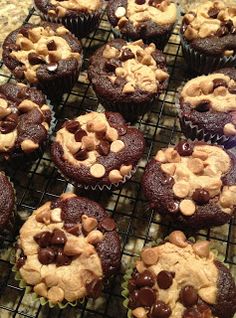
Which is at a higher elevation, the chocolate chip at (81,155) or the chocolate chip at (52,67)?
the chocolate chip at (52,67)

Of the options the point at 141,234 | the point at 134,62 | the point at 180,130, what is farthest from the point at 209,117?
the point at 141,234

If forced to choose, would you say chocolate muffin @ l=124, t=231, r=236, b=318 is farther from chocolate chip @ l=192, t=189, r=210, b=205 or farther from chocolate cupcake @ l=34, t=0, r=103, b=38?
chocolate cupcake @ l=34, t=0, r=103, b=38

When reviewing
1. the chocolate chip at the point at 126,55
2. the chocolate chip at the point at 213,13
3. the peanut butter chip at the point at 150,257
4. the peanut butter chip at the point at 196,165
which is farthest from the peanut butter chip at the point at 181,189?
the chocolate chip at the point at 213,13

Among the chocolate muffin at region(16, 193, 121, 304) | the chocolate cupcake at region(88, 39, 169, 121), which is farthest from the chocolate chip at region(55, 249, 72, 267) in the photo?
the chocolate cupcake at region(88, 39, 169, 121)

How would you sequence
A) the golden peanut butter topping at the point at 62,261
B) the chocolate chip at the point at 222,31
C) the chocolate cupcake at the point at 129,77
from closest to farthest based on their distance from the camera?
the golden peanut butter topping at the point at 62,261, the chocolate cupcake at the point at 129,77, the chocolate chip at the point at 222,31

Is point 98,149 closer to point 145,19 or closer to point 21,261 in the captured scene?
point 21,261

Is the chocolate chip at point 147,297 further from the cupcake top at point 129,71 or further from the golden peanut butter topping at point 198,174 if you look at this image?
the cupcake top at point 129,71
